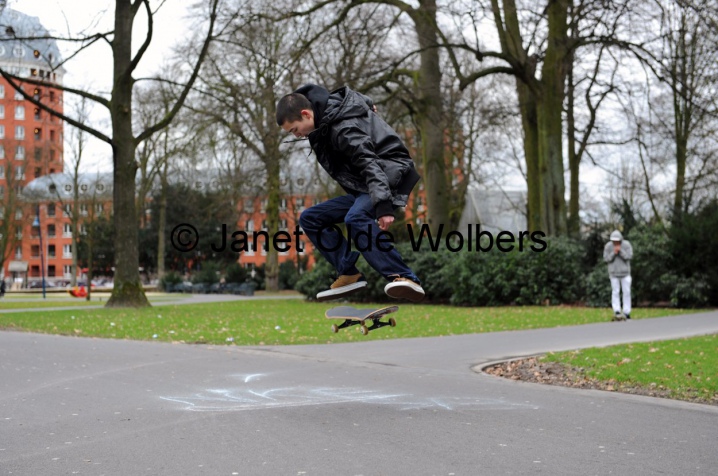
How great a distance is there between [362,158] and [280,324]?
546 inches

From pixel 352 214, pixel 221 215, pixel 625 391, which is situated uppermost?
pixel 221 215

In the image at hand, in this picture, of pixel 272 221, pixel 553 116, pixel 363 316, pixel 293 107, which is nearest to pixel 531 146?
pixel 553 116

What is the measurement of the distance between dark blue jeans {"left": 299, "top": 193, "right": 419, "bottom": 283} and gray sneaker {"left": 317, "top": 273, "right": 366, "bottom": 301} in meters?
0.05

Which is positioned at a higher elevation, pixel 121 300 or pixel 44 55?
pixel 44 55

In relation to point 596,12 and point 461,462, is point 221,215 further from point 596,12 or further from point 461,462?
point 461,462

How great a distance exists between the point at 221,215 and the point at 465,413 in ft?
155

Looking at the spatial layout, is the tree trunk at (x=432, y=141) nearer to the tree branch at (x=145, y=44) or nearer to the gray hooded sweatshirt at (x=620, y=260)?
the tree branch at (x=145, y=44)

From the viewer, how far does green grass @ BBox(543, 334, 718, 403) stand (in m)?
8.71

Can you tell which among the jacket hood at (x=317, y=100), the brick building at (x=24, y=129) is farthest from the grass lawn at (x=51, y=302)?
the jacket hood at (x=317, y=100)

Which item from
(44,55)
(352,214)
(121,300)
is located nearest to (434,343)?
(352,214)

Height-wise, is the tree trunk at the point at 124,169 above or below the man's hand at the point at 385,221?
above

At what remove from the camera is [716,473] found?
5.17 metres

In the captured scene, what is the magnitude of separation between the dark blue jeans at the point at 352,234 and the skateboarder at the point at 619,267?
1379cm

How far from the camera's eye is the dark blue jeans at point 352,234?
7016 mm
